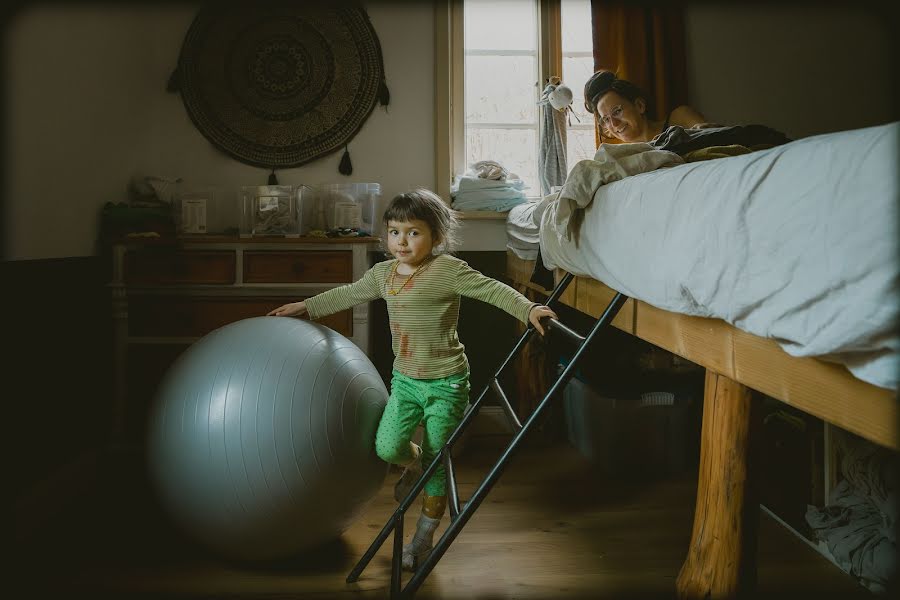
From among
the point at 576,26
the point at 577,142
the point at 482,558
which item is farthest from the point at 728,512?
the point at 576,26

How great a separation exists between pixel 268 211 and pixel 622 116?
4.84ft

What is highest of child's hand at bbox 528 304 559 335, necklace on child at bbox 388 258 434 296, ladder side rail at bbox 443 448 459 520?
necklace on child at bbox 388 258 434 296

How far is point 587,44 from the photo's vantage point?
3.13 meters

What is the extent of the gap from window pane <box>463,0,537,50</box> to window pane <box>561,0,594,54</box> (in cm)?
15

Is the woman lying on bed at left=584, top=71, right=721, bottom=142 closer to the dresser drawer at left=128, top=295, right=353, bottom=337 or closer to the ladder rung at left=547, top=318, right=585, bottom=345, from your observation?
the dresser drawer at left=128, top=295, right=353, bottom=337

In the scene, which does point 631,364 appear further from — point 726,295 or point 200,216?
point 200,216

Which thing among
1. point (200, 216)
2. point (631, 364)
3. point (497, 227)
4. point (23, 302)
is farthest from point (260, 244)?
point (631, 364)

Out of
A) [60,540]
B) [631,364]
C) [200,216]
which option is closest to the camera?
[60,540]

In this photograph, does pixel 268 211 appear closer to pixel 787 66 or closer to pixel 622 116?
pixel 622 116

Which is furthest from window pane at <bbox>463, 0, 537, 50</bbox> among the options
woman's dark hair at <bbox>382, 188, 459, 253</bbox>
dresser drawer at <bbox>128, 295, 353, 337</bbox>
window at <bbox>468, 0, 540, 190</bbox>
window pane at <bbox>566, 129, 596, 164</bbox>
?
woman's dark hair at <bbox>382, 188, 459, 253</bbox>

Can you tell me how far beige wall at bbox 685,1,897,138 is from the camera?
3094mm

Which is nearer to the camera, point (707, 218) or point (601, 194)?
point (707, 218)

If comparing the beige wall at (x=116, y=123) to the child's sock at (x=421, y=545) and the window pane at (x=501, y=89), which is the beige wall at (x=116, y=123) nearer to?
the window pane at (x=501, y=89)

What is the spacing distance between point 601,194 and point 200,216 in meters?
1.86
